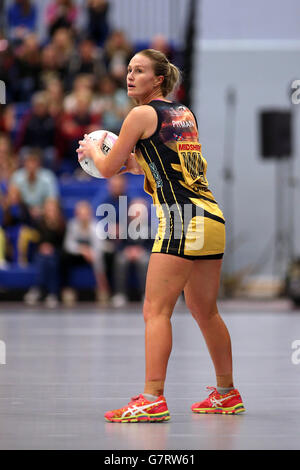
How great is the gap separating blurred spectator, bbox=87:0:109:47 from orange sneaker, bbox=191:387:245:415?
12.1 meters

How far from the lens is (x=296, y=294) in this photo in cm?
1194

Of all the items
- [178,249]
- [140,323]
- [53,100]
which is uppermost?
[53,100]

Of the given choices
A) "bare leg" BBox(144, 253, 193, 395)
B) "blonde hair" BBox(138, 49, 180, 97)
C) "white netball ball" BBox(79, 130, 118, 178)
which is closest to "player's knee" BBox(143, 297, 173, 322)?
"bare leg" BBox(144, 253, 193, 395)

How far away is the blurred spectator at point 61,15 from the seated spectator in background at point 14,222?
148 inches

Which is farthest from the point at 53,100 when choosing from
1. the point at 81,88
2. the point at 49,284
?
the point at 49,284

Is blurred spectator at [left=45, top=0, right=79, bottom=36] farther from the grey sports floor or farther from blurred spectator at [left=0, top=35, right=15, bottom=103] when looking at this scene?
the grey sports floor

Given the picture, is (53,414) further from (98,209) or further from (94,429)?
(98,209)

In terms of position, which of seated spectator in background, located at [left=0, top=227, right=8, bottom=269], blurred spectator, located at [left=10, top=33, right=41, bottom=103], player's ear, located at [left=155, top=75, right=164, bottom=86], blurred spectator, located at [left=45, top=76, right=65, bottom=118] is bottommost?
seated spectator in background, located at [left=0, top=227, right=8, bottom=269]

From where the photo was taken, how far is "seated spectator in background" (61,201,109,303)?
40.3ft

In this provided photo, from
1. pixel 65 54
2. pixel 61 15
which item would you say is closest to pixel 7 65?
pixel 65 54

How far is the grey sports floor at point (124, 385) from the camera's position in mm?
3375

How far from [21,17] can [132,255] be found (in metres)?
6.06

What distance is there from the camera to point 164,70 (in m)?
4.12

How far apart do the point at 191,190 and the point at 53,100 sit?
33.7 ft
